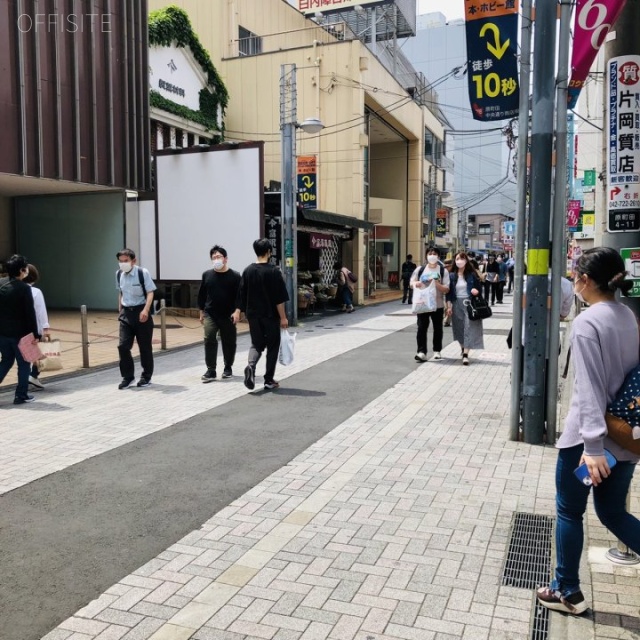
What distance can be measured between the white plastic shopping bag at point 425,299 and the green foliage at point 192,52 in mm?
13597

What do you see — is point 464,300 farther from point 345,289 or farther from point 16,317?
point 345,289

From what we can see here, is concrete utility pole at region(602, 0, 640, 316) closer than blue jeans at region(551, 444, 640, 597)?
No

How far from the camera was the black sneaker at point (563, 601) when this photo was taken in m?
3.03

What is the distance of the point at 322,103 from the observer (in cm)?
2391

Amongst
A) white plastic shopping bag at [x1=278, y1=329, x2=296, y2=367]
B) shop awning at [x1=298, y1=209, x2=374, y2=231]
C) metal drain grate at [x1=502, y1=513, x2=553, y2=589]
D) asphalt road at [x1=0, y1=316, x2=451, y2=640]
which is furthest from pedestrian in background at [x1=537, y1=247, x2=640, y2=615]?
shop awning at [x1=298, y1=209, x2=374, y2=231]

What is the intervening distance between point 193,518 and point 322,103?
21.7 metres

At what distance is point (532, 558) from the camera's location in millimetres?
3676

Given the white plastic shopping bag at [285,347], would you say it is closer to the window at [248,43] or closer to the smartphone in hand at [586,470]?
the smartphone in hand at [586,470]

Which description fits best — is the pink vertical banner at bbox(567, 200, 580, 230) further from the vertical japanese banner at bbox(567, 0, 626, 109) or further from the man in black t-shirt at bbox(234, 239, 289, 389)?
the vertical japanese banner at bbox(567, 0, 626, 109)

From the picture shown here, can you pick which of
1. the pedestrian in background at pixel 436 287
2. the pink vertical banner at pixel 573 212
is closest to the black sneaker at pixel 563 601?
the pedestrian in background at pixel 436 287

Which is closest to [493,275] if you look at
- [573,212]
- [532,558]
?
[573,212]

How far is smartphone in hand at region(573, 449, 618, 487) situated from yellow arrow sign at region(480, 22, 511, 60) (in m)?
3.99

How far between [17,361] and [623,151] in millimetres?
6596

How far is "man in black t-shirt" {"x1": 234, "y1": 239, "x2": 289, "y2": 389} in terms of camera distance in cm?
807
